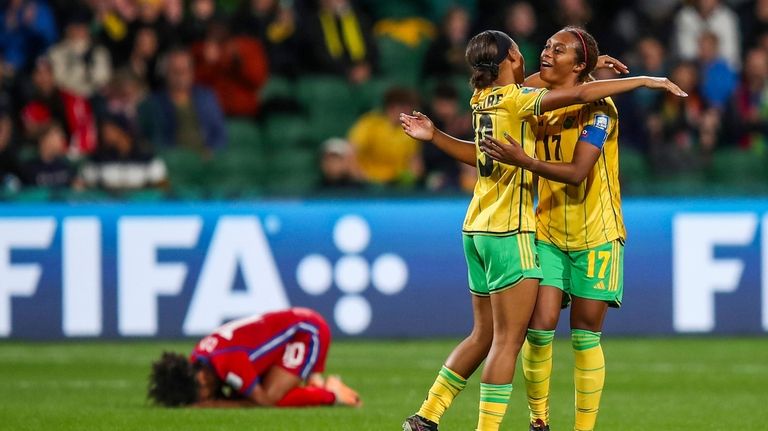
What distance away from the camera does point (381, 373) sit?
36.3ft

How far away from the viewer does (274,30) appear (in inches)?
622

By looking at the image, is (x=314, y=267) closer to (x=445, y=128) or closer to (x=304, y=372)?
(x=445, y=128)

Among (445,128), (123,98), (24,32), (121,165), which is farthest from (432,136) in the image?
Result: (24,32)

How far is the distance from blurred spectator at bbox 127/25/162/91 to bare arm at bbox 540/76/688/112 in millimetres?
9112

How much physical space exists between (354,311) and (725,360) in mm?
3138

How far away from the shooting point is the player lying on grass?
871 cm

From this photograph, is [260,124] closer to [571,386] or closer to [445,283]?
[445,283]

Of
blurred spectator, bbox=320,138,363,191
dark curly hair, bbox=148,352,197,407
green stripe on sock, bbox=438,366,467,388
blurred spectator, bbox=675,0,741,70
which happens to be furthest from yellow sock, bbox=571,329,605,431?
blurred spectator, bbox=675,0,741,70

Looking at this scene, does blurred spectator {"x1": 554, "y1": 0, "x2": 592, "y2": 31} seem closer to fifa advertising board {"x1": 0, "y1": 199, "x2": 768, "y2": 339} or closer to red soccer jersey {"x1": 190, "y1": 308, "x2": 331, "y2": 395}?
fifa advertising board {"x1": 0, "y1": 199, "x2": 768, "y2": 339}

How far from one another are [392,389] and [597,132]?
385 cm

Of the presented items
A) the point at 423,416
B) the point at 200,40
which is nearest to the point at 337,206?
the point at 200,40

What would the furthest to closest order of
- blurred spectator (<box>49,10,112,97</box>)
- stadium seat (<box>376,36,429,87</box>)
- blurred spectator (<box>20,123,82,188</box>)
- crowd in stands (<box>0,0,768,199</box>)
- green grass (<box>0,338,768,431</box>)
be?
stadium seat (<box>376,36,429,87</box>) < blurred spectator (<box>49,10,112,97</box>) < crowd in stands (<box>0,0,768,199</box>) < blurred spectator (<box>20,123,82,188</box>) < green grass (<box>0,338,768,431</box>)

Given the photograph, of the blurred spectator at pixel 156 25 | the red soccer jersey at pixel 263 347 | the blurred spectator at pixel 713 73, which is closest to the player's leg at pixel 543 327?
the red soccer jersey at pixel 263 347

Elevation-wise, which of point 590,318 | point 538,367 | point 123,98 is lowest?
point 538,367
